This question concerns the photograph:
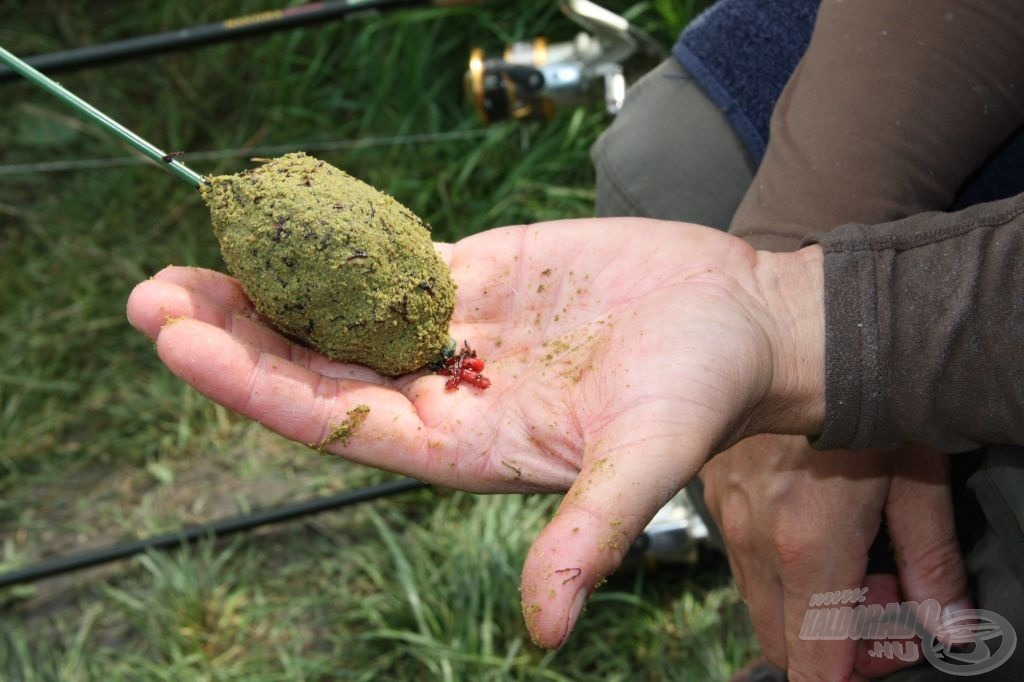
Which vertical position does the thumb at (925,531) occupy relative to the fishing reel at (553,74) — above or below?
below

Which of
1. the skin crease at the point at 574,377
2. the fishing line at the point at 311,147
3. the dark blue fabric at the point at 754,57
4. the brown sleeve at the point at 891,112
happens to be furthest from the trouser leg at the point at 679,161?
the fishing line at the point at 311,147

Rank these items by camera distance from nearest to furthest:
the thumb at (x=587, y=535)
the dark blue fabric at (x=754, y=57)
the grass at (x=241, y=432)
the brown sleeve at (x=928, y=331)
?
1. the thumb at (x=587, y=535)
2. the brown sleeve at (x=928, y=331)
3. the dark blue fabric at (x=754, y=57)
4. the grass at (x=241, y=432)

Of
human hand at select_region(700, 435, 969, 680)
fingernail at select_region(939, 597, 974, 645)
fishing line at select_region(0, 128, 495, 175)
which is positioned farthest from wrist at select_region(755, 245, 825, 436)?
fishing line at select_region(0, 128, 495, 175)

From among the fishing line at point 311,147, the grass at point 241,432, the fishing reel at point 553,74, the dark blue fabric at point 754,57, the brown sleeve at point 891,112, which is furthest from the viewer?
the fishing line at point 311,147

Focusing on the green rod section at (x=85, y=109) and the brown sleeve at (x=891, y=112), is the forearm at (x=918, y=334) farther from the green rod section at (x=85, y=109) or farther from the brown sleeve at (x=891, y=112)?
the green rod section at (x=85, y=109)

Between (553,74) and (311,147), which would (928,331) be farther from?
(311,147)

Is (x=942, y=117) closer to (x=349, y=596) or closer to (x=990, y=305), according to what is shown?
(x=990, y=305)

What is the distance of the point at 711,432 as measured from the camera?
3.88 ft

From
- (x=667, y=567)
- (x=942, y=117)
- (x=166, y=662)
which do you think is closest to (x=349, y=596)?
(x=166, y=662)

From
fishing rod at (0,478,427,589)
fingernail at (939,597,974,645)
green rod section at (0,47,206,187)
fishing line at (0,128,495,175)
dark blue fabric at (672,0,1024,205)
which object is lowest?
fishing rod at (0,478,427,589)

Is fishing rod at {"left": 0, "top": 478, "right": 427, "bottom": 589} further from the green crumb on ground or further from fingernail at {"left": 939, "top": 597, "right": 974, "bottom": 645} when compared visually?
fingernail at {"left": 939, "top": 597, "right": 974, "bottom": 645}

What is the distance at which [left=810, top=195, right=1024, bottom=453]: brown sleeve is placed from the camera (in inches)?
47.3

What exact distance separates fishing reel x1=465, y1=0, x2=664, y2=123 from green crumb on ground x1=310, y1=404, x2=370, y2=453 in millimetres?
1283

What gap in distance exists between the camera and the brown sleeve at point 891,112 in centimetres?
143
